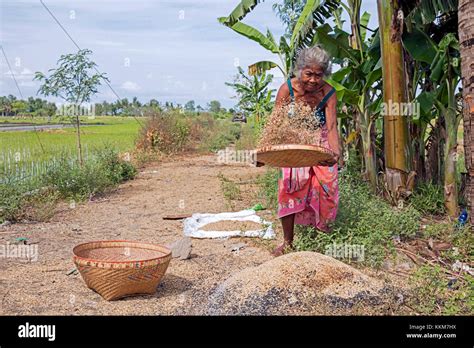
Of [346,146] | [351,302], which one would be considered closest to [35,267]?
[351,302]

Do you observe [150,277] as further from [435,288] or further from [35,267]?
[435,288]

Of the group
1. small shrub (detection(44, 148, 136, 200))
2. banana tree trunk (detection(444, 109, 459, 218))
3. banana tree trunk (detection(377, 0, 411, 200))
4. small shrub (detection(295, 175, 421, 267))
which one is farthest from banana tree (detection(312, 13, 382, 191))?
small shrub (detection(44, 148, 136, 200))

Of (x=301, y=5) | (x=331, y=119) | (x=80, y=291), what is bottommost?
(x=80, y=291)

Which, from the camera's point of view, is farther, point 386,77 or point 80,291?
point 386,77

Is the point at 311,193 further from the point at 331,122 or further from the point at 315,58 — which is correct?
the point at 315,58

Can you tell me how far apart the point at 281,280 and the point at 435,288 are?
1082 millimetres

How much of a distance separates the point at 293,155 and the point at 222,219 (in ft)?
8.41

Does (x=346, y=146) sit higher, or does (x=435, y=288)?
(x=346, y=146)

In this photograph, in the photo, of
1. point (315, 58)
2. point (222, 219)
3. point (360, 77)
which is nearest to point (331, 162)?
point (315, 58)

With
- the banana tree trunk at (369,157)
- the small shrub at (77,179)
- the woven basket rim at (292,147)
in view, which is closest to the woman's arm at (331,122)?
the woven basket rim at (292,147)

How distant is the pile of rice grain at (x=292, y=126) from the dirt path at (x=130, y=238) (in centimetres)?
108

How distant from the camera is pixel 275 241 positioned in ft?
18.4
